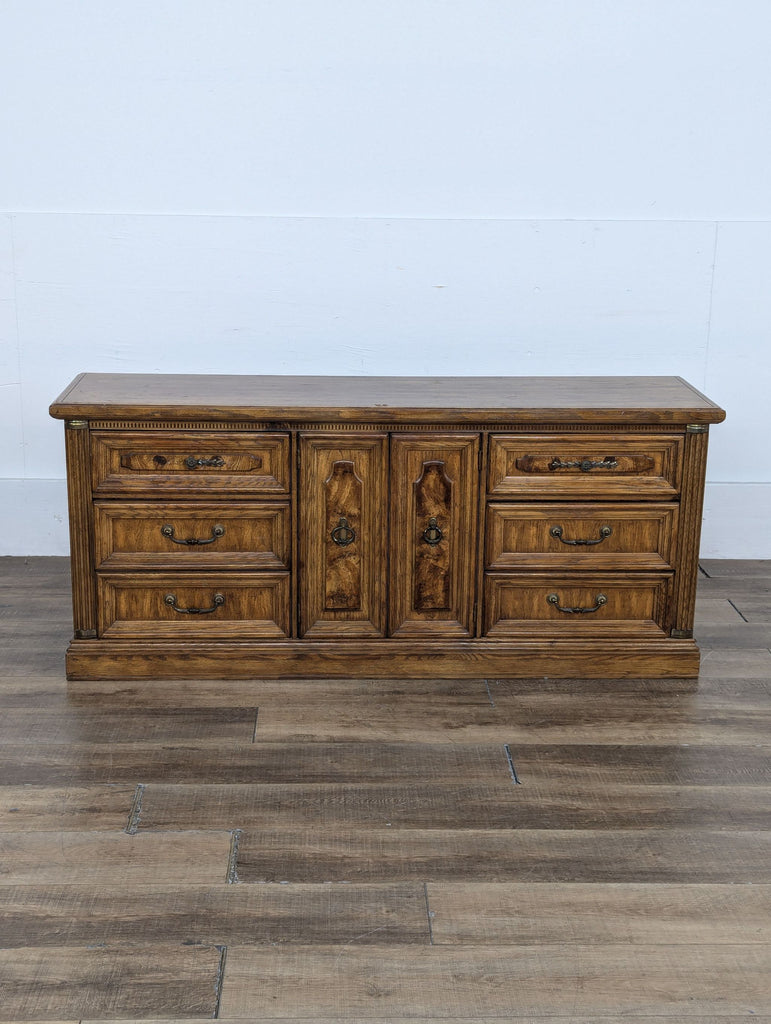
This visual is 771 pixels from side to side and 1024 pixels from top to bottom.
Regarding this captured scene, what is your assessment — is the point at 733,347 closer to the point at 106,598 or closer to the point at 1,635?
the point at 106,598

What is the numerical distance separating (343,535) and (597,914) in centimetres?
127

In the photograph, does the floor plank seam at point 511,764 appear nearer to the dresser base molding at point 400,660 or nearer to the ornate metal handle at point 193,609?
the dresser base molding at point 400,660

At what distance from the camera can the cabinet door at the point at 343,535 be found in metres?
3.09

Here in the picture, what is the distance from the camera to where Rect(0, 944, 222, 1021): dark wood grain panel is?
1938mm

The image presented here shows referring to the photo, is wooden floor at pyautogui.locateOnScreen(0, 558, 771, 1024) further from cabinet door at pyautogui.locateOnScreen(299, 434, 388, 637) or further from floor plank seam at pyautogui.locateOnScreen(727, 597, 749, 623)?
floor plank seam at pyautogui.locateOnScreen(727, 597, 749, 623)

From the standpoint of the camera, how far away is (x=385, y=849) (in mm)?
2381

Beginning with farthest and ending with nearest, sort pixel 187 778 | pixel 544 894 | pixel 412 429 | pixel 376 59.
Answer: pixel 376 59, pixel 412 429, pixel 187 778, pixel 544 894

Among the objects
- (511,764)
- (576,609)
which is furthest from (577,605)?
(511,764)

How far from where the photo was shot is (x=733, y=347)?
396 centimetres

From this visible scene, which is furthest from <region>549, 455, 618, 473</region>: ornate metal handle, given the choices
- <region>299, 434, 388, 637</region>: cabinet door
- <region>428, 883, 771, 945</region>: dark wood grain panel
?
<region>428, 883, 771, 945</region>: dark wood grain panel

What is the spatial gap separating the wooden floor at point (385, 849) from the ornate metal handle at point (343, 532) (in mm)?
391

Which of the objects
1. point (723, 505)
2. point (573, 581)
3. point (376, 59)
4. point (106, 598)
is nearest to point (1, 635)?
point (106, 598)

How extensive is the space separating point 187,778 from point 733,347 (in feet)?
7.80

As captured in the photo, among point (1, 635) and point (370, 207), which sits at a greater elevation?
point (370, 207)
